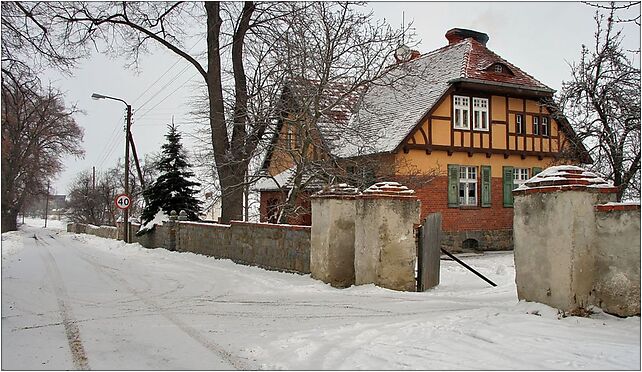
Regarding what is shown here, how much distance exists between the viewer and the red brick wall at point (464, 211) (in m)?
22.8

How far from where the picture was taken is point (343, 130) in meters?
18.1

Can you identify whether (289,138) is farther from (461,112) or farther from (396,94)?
(461,112)

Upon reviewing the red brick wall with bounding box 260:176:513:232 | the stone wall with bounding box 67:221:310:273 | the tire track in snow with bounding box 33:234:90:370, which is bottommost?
the tire track in snow with bounding box 33:234:90:370

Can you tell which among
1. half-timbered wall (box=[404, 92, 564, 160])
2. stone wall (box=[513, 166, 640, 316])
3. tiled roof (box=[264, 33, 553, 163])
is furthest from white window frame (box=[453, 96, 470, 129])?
stone wall (box=[513, 166, 640, 316])

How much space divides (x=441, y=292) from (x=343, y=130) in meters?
8.09

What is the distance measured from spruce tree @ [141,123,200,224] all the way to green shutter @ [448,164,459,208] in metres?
11.0

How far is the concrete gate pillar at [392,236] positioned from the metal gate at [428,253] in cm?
26

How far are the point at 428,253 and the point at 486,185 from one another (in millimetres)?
13685

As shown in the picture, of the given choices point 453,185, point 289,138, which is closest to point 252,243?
point 289,138

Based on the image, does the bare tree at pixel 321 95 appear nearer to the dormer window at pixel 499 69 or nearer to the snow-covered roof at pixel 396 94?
the snow-covered roof at pixel 396 94

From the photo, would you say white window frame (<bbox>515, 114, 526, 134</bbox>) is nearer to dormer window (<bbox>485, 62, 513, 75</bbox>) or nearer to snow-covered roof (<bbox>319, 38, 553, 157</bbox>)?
snow-covered roof (<bbox>319, 38, 553, 157</bbox>)

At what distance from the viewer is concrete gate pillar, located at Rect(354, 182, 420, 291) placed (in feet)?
35.2

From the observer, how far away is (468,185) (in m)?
24.0

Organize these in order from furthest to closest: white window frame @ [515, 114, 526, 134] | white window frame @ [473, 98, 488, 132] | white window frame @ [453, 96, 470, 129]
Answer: white window frame @ [515, 114, 526, 134], white window frame @ [473, 98, 488, 132], white window frame @ [453, 96, 470, 129]
